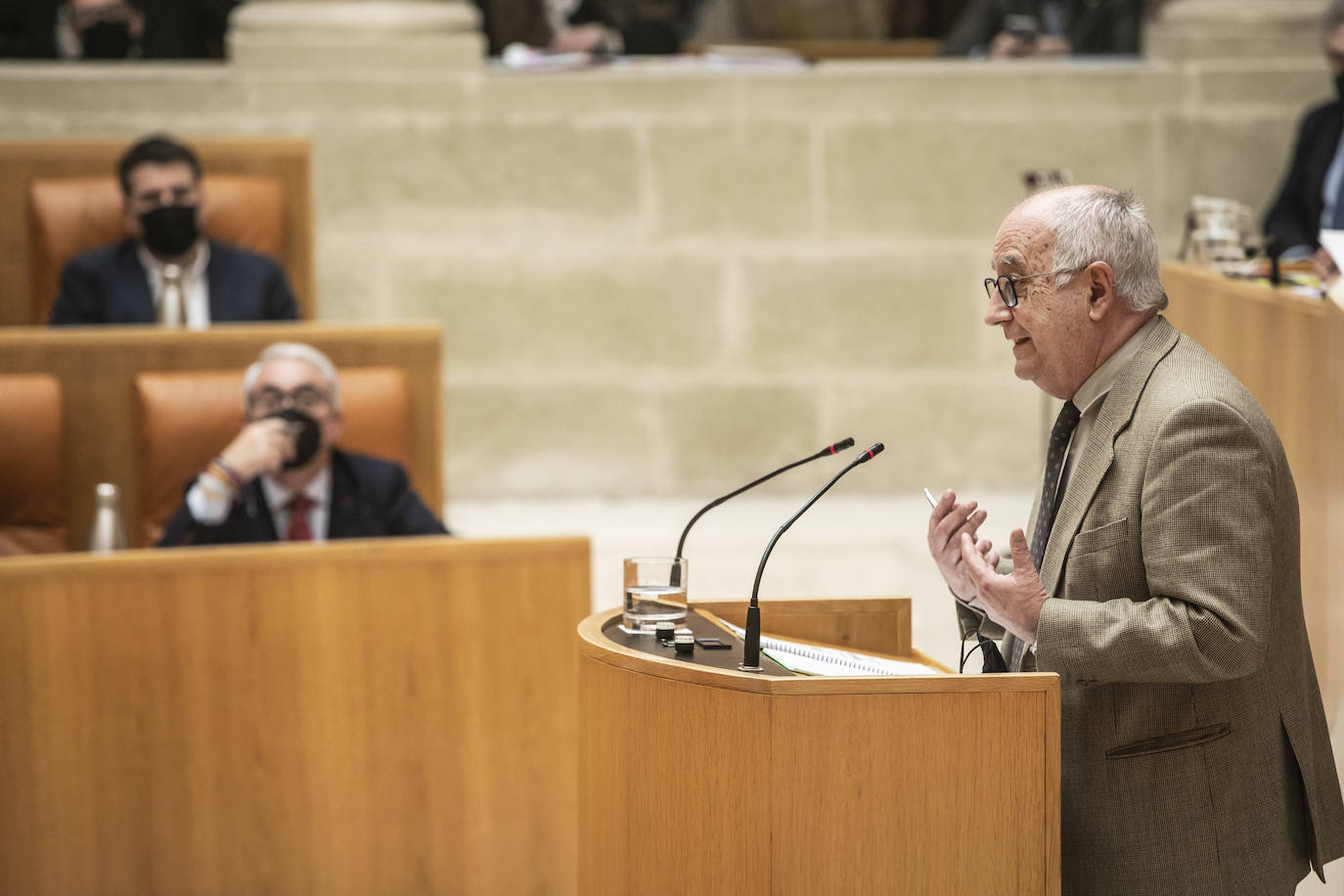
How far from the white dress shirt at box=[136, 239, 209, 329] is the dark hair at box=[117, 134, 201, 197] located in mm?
223

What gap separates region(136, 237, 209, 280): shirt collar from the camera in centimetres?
529

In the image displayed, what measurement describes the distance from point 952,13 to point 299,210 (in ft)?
11.0

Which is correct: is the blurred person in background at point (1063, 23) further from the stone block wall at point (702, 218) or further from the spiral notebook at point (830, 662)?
the spiral notebook at point (830, 662)

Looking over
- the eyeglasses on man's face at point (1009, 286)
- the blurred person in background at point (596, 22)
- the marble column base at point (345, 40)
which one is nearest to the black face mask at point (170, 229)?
the marble column base at point (345, 40)

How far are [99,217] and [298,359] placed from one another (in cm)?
185

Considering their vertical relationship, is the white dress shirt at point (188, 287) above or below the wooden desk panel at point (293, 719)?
above

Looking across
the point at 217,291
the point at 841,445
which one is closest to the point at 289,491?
the point at 217,291

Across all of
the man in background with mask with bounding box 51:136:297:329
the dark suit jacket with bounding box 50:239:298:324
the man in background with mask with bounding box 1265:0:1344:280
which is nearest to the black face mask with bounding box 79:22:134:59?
the man in background with mask with bounding box 51:136:297:329

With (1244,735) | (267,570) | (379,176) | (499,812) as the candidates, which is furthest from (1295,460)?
(379,176)

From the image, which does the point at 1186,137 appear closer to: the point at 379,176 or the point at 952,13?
the point at 952,13

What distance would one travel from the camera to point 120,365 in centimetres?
440

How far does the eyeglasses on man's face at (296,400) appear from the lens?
402 cm

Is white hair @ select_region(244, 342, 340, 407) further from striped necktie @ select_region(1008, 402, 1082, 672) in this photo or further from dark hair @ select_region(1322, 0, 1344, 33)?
dark hair @ select_region(1322, 0, 1344, 33)

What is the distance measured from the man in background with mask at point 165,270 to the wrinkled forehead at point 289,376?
1234 mm
